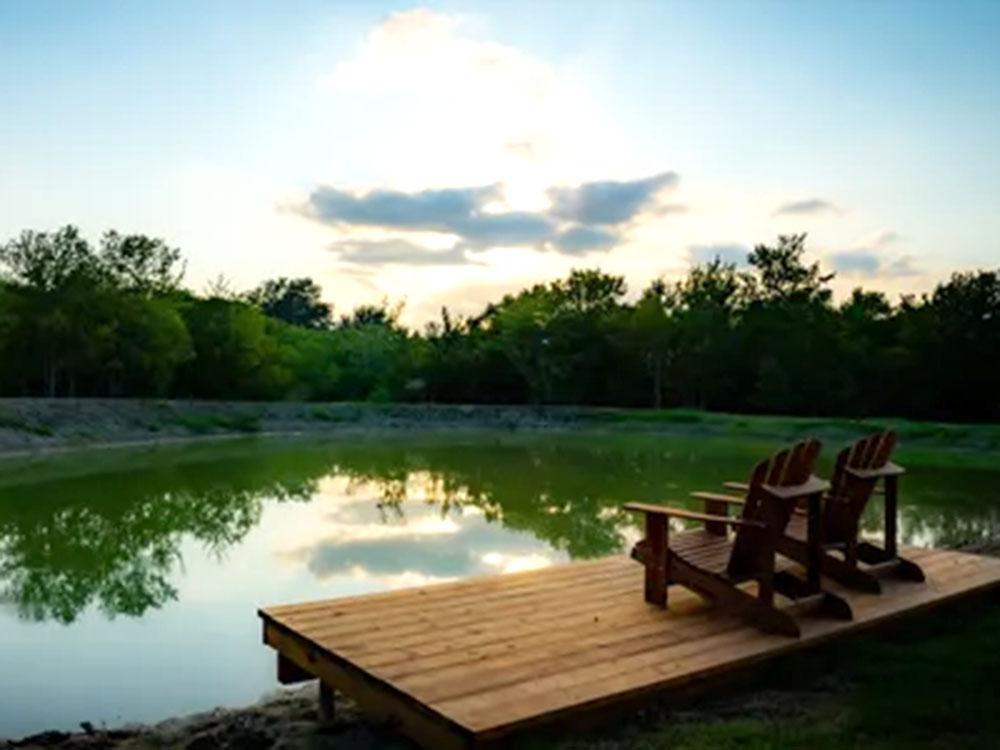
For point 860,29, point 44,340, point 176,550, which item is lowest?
point 176,550

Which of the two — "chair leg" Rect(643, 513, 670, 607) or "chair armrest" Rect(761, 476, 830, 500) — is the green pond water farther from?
"chair armrest" Rect(761, 476, 830, 500)

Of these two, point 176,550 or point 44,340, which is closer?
point 176,550

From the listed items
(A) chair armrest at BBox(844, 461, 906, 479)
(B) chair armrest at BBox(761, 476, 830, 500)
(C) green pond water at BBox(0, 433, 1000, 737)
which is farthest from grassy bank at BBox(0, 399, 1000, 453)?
(B) chair armrest at BBox(761, 476, 830, 500)

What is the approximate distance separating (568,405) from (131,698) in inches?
1487

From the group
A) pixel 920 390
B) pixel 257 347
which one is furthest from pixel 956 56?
pixel 257 347

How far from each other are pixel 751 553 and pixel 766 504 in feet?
1.08

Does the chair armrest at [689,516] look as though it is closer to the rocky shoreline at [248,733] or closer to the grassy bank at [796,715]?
the grassy bank at [796,715]

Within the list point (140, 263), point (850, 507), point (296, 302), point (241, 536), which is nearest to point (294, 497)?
point (241, 536)

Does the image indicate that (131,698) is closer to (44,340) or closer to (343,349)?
(44,340)

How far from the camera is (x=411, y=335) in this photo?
169 feet

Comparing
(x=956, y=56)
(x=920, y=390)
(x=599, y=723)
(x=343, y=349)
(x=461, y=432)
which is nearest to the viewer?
(x=599, y=723)

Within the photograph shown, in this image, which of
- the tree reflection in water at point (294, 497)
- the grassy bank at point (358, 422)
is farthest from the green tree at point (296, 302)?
the tree reflection in water at point (294, 497)

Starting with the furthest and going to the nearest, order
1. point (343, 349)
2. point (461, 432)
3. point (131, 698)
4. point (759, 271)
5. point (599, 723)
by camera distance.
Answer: point (759, 271), point (343, 349), point (461, 432), point (131, 698), point (599, 723)

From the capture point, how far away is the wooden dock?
376cm
